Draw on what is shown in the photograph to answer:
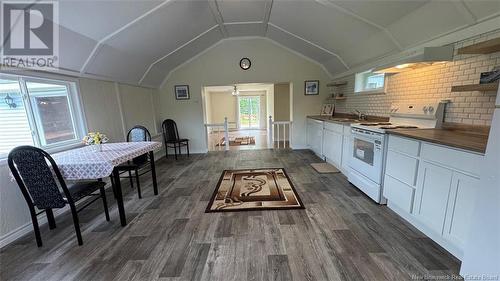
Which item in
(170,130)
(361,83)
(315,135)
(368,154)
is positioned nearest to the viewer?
(368,154)

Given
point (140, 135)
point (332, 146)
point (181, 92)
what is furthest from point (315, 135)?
point (140, 135)

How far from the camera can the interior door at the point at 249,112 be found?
37.7ft

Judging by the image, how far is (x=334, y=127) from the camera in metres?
4.04

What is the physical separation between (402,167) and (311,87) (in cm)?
390

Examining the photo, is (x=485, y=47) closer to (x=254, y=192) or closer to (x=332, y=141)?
(x=332, y=141)

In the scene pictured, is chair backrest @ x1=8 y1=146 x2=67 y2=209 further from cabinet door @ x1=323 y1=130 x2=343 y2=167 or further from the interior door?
the interior door

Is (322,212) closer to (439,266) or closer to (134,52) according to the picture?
(439,266)

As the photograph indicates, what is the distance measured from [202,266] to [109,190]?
257cm

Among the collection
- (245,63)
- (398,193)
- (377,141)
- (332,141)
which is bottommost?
(398,193)

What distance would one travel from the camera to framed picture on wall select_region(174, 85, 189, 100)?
18.6ft

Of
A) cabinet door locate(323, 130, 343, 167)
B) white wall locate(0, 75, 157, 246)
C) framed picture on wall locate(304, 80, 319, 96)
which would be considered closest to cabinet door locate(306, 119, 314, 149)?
framed picture on wall locate(304, 80, 319, 96)

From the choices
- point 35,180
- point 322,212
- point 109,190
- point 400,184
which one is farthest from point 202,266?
point 109,190

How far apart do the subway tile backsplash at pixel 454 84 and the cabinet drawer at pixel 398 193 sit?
0.95 m

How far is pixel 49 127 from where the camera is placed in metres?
A: 2.73
